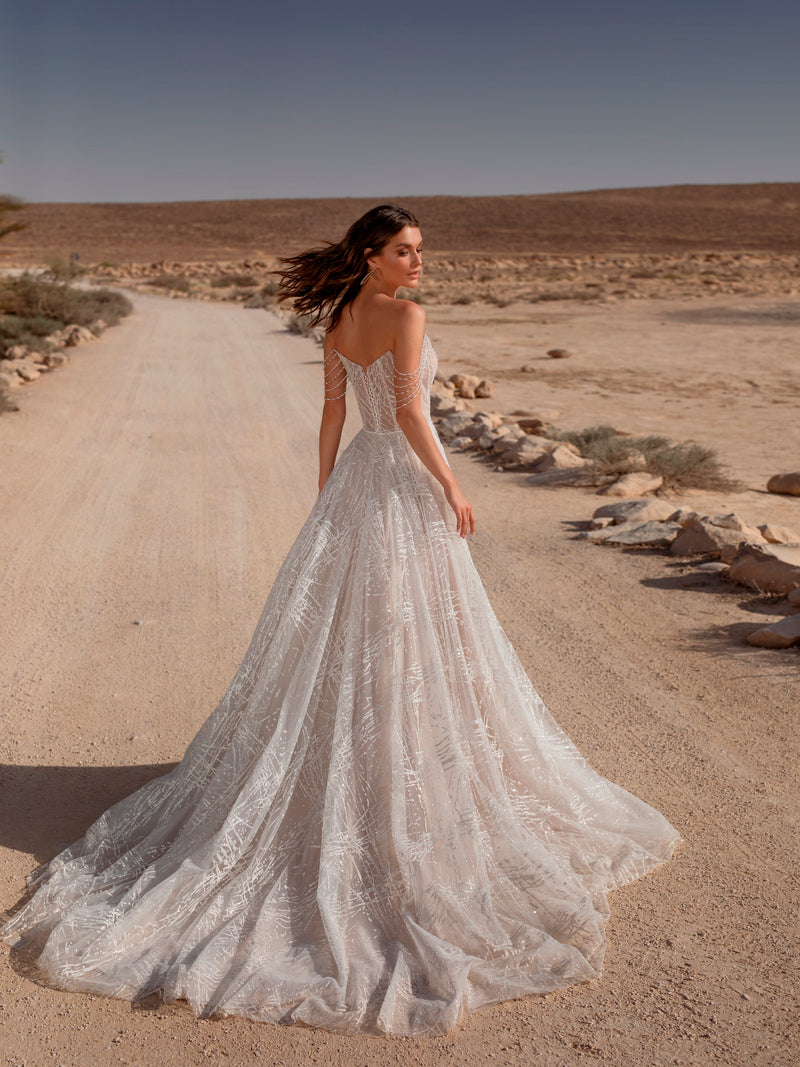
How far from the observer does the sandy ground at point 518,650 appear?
2.34 m

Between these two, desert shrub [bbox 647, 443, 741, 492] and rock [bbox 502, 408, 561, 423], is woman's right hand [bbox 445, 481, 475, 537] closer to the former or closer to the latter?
desert shrub [bbox 647, 443, 741, 492]

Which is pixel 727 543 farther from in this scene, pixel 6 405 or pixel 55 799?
pixel 6 405

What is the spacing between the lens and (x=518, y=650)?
488 cm

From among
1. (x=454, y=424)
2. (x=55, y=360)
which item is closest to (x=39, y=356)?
(x=55, y=360)

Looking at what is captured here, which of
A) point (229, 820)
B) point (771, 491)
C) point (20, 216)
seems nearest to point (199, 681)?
point (229, 820)

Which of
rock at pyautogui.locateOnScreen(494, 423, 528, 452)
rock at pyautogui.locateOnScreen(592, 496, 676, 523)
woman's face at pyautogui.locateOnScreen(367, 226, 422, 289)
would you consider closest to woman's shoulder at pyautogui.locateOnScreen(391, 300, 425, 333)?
woman's face at pyautogui.locateOnScreen(367, 226, 422, 289)

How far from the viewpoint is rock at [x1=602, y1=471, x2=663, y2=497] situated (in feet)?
26.0

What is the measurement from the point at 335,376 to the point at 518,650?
224 cm

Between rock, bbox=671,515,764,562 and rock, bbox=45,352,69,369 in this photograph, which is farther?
rock, bbox=45,352,69,369

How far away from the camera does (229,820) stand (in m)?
2.71

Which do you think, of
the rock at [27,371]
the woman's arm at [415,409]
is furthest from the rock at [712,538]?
the rock at [27,371]

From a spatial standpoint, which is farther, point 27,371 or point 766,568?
point 27,371

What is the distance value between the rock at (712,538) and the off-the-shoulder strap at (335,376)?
3.60m

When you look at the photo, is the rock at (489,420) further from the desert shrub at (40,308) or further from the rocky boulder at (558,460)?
the desert shrub at (40,308)
